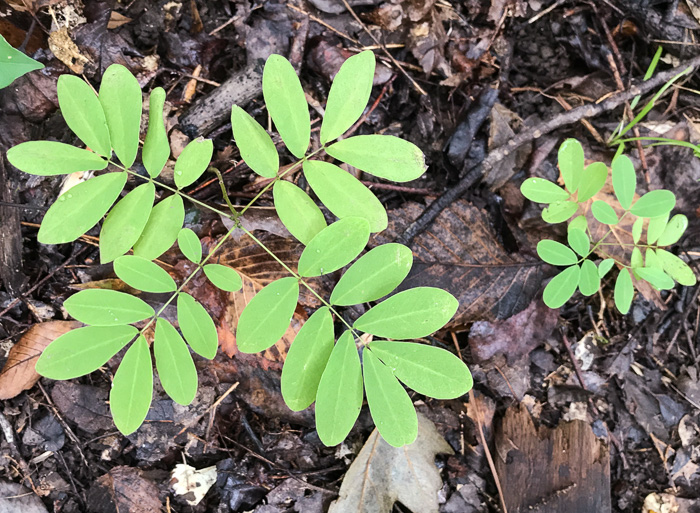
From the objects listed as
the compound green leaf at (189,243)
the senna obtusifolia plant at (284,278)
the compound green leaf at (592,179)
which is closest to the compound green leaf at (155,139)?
the senna obtusifolia plant at (284,278)

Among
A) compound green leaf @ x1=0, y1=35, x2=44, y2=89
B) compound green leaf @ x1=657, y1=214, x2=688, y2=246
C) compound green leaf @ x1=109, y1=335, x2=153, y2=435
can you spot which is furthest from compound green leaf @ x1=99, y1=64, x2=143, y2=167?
compound green leaf @ x1=657, y1=214, x2=688, y2=246

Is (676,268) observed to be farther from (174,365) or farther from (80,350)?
(80,350)

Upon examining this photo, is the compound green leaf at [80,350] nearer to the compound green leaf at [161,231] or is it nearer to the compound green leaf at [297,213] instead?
the compound green leaf at [161,231]

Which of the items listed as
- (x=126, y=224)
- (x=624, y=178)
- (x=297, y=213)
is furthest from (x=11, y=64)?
(x=624, y=178)

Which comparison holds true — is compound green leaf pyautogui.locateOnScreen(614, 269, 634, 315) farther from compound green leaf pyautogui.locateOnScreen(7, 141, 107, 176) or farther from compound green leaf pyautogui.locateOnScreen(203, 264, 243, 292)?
compound green leaf pyautogui.locateOnScreen(7, 141, 107, 176)

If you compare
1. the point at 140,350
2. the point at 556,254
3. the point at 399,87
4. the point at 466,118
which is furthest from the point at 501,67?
the point at 140,350

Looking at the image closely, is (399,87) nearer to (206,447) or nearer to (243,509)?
(206,447)
